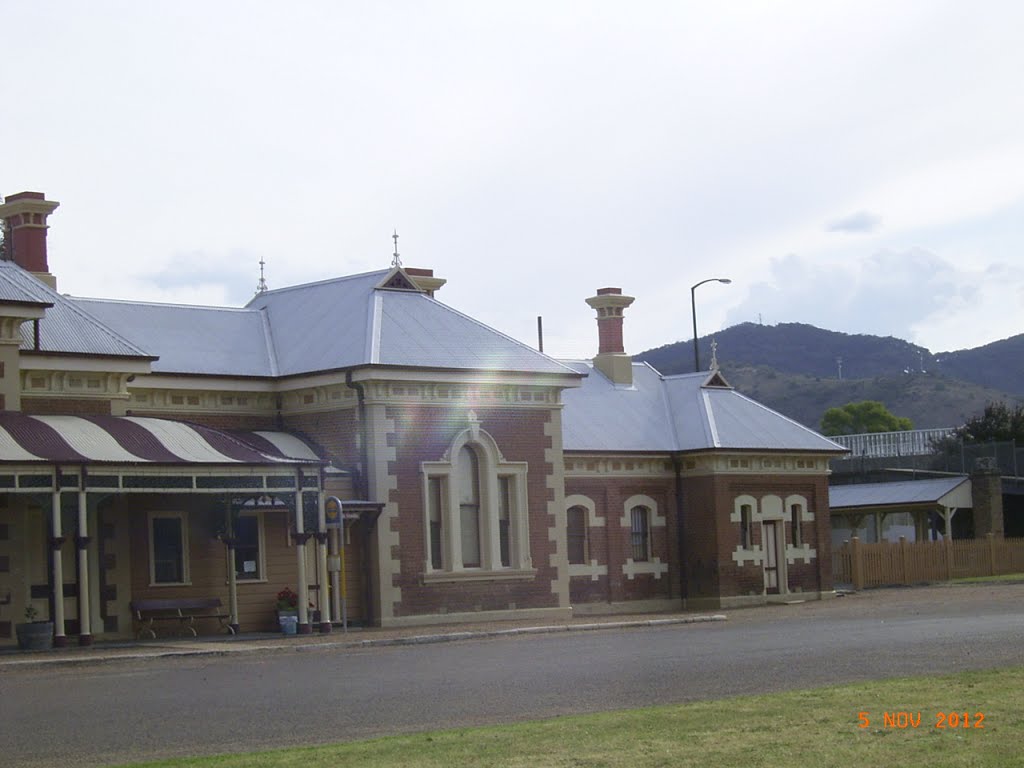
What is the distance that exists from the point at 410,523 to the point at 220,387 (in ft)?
15.3

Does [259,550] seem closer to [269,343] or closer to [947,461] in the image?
[269,343]

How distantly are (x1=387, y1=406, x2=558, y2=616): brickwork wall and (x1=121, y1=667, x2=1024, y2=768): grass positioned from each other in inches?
760

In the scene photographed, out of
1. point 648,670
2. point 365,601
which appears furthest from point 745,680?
point 365,601

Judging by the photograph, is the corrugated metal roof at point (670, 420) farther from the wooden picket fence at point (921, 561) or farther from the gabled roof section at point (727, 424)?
the wooden picket fence at point (921, 561)

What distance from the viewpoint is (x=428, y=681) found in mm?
19609

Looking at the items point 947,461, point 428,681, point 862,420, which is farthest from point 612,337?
point 862,420

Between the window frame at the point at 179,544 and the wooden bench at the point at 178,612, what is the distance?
306 millimetres

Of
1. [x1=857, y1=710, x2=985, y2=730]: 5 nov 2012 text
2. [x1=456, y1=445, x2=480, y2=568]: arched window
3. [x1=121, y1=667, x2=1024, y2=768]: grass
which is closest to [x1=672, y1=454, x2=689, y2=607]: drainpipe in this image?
[x1=456, y1=445, x2=480, y2=568]: arched window

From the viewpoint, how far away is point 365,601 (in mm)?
34062

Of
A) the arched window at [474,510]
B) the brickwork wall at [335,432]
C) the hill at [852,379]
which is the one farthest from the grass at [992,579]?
the hill at [852,379]

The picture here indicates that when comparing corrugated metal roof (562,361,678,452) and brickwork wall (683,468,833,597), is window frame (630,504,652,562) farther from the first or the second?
corrugated metal roof (562,361,678,452)

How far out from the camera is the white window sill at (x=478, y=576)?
34594 mm

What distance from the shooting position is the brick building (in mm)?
29531

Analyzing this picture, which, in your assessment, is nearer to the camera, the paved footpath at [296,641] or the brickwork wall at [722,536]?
the paved footpath at [296,641]
